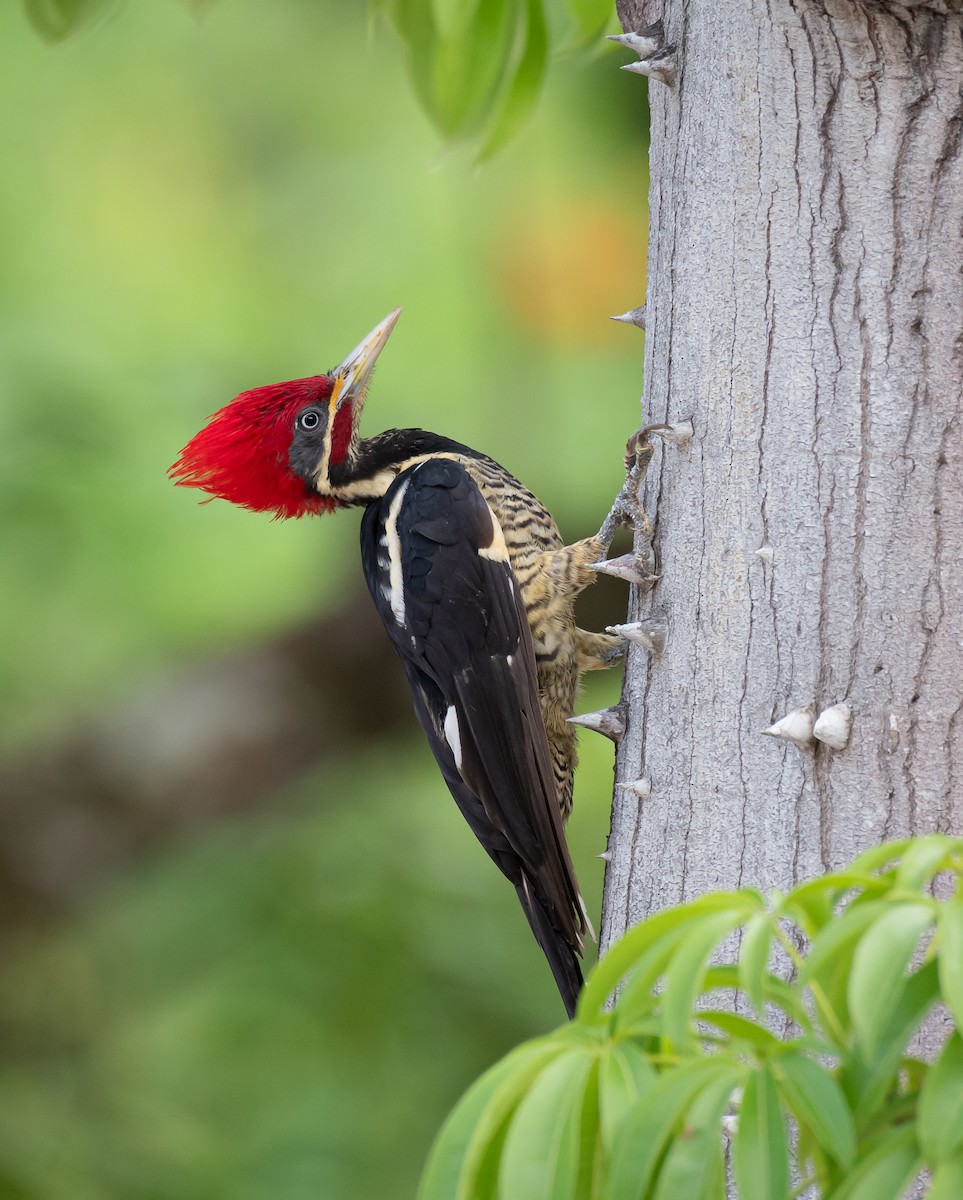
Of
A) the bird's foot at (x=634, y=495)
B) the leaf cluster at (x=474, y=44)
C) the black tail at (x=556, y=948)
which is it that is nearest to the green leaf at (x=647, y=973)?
the bird's foot at (x=634, y=495)

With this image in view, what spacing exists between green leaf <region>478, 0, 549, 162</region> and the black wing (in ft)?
2.19

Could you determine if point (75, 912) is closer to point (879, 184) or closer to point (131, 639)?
point (131, 639)

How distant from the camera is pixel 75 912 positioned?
122 inches

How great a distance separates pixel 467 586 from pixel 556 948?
702 mm

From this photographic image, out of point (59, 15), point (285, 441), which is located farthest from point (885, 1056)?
point (59, 15)

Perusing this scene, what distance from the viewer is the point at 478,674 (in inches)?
98.6

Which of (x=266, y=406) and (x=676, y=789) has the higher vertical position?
(x=266, y=406)

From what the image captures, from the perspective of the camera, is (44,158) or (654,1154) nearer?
(654,1154)

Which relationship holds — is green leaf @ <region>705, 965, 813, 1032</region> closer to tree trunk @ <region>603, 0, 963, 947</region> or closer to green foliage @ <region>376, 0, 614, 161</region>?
tree trunk @ <region>603, 0, 963, 947</region>

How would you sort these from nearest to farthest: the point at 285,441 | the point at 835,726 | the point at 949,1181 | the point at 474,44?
the point at 949,1181
the point at 835,726
the point at 474,44
the point at 285,441

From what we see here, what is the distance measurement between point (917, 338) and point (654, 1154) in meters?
1.11

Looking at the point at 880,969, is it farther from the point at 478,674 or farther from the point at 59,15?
the point at 59,15

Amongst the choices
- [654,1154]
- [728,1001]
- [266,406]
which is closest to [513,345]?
[266,406]

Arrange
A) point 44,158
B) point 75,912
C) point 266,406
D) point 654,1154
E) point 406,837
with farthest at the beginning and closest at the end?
point 44,158
point 406,837
point 75,912
point 266,406
point 654,1154
